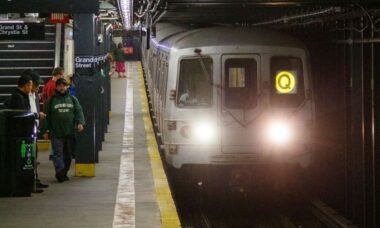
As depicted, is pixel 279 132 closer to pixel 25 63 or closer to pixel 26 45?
pixel 25 63

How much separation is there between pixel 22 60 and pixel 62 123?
9.68 metres

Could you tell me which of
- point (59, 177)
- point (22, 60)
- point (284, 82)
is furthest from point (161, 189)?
point (22, 60)

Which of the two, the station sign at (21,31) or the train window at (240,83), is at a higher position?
the station sign at (21,31)

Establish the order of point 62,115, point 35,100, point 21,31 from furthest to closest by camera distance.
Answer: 1. point 21,31
2. point 35,100
3. point 62,115

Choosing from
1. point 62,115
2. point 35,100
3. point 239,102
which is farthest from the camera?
point 239,102

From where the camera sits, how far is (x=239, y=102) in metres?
11.6

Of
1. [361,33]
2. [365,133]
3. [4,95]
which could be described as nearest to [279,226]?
[365,133]

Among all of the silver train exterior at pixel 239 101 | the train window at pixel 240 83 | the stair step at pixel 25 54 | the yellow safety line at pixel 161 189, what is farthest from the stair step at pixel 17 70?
the train window at pixel 240 83

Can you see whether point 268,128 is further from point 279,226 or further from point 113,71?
point 113,71

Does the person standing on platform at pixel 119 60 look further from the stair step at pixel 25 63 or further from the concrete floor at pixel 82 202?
the concrete floor at pixel 82 202

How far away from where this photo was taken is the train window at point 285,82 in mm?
11750

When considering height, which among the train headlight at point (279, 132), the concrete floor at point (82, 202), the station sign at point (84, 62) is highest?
the station sign at point (84, 62)

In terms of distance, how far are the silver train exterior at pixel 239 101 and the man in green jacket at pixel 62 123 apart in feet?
5.02

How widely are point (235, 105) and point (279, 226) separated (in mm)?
1918
